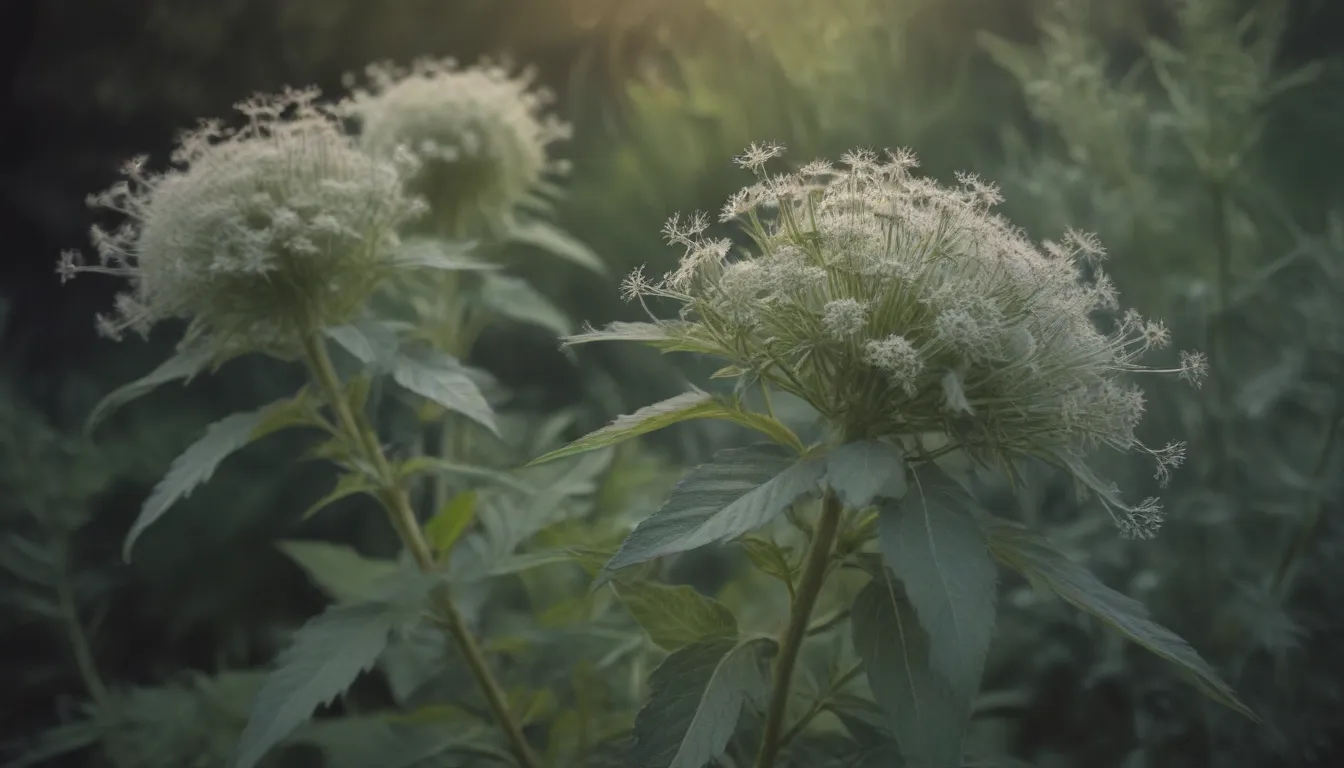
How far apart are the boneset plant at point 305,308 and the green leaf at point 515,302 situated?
21 cm

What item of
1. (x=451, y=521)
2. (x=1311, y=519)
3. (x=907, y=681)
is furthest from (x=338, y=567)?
(x=1311, y=519)

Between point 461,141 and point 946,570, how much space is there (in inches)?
25.7

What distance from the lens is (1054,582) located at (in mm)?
460

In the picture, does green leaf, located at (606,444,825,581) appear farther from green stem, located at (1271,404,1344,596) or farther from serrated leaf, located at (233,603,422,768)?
green stem, located at (1271,404,1344,596)

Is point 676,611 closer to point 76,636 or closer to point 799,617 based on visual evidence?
point 799,617

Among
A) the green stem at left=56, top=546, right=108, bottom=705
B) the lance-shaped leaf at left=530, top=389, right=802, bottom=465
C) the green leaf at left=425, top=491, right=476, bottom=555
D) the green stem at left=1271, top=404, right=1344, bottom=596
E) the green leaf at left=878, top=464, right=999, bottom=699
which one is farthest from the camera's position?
the green stem at left=56, top=546, right=108, bottom=705

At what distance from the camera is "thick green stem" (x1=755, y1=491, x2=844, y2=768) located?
51 cm

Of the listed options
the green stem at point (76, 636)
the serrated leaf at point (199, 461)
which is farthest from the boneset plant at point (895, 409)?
the green stem at point (76, 636)

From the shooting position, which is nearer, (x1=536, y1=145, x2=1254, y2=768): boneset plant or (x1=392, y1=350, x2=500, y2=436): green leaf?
(x1=536, y1=145, x2=1254, y2=768): boneset plant

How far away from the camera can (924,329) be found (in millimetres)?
451

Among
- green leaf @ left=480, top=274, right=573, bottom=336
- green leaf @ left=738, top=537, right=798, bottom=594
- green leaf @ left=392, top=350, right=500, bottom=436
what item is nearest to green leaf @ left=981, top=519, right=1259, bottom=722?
green leaf @ left=738, top=537, right=798, bottom=594

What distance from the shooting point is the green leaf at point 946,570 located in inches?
15.1

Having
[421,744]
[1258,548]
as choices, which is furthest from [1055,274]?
[1258,548]

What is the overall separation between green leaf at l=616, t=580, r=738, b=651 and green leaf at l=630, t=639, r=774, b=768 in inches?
1.0
